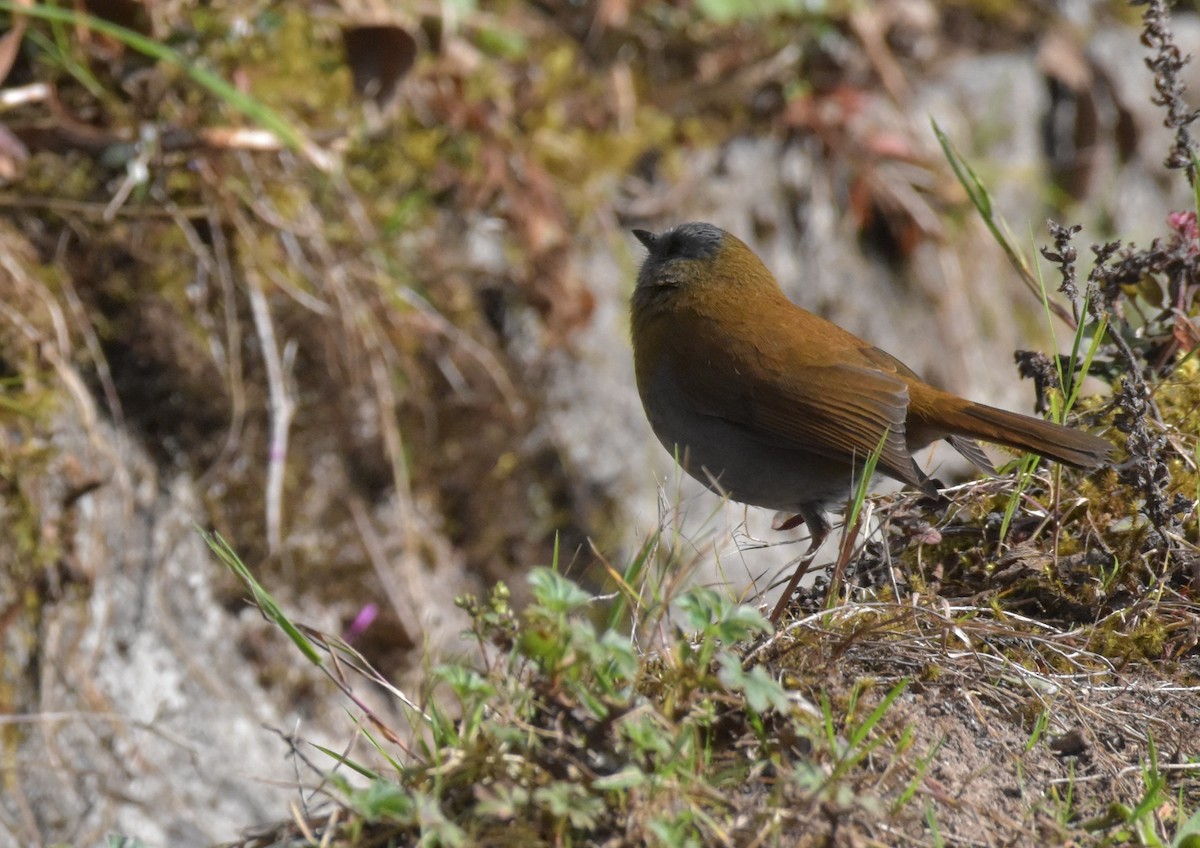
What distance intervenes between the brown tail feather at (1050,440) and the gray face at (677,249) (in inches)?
49.9

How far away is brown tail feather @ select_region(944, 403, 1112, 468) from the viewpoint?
2.51 m

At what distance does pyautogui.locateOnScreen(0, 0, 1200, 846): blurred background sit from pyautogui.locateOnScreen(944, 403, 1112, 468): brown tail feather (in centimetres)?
89

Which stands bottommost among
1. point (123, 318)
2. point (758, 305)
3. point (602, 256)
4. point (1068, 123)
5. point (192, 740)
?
point (192, 740)

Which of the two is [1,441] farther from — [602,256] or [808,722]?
[808,722]

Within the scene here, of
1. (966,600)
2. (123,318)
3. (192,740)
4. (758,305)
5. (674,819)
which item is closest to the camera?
(674,819)

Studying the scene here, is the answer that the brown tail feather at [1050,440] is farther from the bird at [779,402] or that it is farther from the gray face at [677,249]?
the gray face at [677,249]

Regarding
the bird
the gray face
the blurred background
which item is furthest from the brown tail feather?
the gray face

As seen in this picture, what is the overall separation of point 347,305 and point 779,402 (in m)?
1.83

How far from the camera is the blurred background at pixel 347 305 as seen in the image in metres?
3.86

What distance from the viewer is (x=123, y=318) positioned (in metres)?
4.24

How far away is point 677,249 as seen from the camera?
3904 mm

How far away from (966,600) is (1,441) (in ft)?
9.45

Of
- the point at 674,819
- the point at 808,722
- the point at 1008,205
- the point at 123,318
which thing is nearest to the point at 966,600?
the point at 808,722

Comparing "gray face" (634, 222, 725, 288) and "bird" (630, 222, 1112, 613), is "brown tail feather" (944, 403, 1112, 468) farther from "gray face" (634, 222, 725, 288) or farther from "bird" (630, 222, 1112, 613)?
"gray face" (634, 222, 725, 288)
